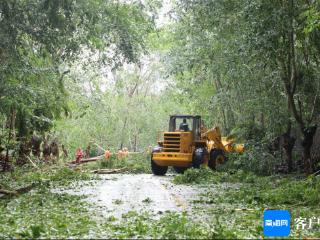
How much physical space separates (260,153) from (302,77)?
3.44 meters

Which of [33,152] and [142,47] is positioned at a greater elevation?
[142,47]

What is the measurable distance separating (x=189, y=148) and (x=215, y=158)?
140 centimetres

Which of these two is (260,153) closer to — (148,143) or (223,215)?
(223,215)

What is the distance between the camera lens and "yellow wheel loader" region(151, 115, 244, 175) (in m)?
24.9

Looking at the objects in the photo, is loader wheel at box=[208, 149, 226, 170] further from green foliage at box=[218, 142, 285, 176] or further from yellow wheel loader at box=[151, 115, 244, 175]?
green foliage at box=[218, 142, 285, 176]

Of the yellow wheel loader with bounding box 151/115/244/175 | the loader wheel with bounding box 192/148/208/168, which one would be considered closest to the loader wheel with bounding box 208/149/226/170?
the yellow wheel loader with bounding box 151/115/244/175

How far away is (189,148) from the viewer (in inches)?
991

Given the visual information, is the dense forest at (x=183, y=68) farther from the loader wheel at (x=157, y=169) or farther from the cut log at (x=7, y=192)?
the loader wheel at (x=157, y=169)

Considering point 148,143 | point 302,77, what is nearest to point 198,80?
point 302,77

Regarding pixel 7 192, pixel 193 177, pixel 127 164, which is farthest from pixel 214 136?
pixel 7 192

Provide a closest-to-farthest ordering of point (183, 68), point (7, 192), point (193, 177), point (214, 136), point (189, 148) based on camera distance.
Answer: point (7, 192) < point (193, 177) < point (189, 148) < point (214, 136) < point (183, 68)

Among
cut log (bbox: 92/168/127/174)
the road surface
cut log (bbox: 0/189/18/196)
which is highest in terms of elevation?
cut log (bbox: 0/189/18/196)

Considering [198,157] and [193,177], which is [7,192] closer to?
[193,177]

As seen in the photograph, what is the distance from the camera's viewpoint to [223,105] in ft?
106
